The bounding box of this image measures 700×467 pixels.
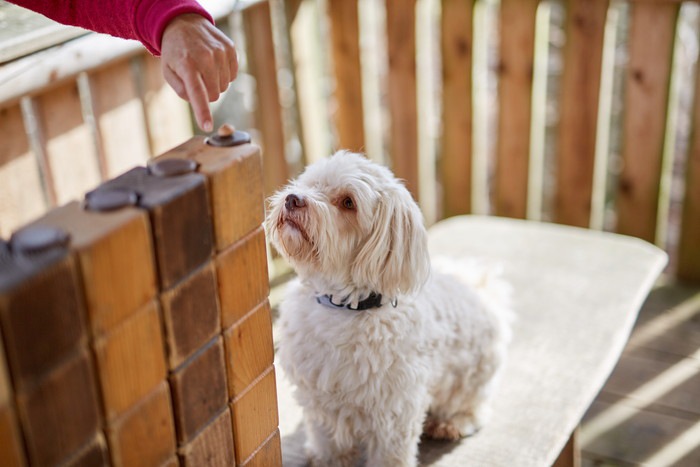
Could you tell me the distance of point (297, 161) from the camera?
3939 millimetres

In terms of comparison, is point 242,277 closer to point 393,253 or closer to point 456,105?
point 393,253

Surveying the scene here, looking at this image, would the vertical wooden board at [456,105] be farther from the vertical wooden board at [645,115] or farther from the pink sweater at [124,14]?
the pink sweater at [124,14]

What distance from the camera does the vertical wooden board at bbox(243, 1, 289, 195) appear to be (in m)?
3.27

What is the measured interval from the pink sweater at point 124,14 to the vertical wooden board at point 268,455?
724mm

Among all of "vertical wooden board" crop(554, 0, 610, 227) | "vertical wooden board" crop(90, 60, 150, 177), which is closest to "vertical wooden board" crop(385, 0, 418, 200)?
"vertical wooden board" crop(554, 0, 610, 227)

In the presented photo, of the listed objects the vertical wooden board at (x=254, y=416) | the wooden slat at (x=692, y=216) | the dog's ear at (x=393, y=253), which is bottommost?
the wooden slat at (x=692, y=216)

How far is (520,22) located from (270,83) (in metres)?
1.05

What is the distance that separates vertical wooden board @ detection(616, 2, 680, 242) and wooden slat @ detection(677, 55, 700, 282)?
0.11 meters

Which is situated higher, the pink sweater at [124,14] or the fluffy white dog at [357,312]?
the pink sweater at [124,14]

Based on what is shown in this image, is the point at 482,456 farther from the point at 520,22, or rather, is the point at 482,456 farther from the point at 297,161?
the point at 297,161

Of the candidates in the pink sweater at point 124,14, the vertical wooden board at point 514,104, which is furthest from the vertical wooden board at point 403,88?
the pink sweater at point 124,14

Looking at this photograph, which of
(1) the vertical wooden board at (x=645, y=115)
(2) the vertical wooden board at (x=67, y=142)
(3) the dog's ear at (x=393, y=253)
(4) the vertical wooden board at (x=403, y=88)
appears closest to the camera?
(3) the dog's ear at (x=393, y=253)

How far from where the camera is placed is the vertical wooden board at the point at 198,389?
3.88ft

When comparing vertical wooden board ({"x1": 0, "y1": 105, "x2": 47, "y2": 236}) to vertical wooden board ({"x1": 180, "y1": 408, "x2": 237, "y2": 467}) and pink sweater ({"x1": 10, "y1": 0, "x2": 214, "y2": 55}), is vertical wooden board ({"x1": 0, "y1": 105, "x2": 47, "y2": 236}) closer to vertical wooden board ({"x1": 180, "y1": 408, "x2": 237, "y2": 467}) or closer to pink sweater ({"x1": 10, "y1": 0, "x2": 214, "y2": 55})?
pink sweater ({"x1": 10, "y1": 0, "x2": 214, "y2": 55})
